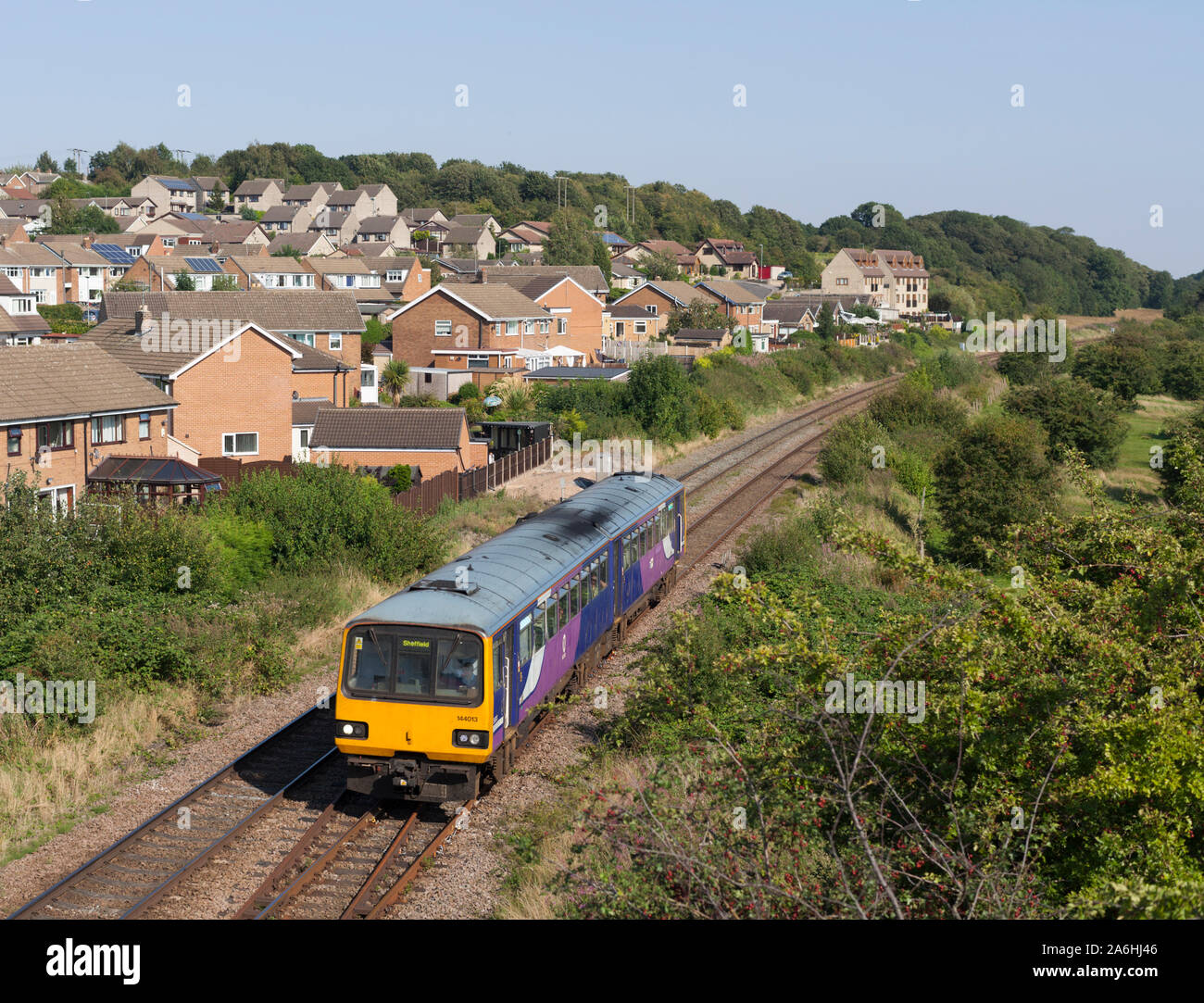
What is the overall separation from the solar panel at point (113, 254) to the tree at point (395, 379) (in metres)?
45.9

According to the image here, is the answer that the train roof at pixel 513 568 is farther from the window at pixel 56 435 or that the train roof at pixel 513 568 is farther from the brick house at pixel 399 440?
the brick house at pixel 399 440

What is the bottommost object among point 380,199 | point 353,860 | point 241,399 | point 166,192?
point 353,860

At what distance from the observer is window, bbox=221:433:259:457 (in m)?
37.2

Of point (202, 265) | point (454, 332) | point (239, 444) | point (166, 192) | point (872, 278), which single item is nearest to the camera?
point (239, 444)

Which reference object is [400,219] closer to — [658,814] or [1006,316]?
[1006,316]

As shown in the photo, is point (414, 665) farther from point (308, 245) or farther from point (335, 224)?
point (335, 224)

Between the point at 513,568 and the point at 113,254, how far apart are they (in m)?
91.7

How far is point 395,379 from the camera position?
185 ft

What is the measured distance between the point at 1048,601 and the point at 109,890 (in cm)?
914

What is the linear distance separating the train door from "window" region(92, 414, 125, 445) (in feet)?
71.9

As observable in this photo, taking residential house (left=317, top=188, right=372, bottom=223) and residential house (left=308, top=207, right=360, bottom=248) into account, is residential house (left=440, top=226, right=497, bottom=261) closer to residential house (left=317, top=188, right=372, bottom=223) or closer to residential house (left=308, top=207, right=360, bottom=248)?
residential house (left=308, top=207, right=360, bottom=248)

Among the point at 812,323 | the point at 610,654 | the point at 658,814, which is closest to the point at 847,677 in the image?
the point at 658,814

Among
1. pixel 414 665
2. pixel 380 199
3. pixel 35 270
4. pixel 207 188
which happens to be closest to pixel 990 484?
pixel 414 665
